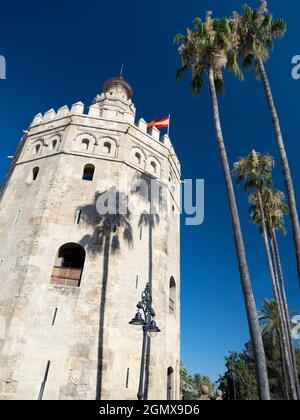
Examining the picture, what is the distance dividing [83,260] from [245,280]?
869 centimetres

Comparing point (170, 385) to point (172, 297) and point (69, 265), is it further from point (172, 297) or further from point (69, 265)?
point (69, 265)

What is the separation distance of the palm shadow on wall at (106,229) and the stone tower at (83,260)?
0.06 meters

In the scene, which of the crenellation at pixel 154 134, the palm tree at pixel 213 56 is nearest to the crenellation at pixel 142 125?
the crenellation at pixel 154 134

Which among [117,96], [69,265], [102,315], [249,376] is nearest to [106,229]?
[69,265]

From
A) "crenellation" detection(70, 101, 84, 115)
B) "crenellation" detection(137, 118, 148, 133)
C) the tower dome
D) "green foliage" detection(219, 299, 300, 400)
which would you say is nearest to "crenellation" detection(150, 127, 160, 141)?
"crenellation" detection(137, 118, 148, 133)

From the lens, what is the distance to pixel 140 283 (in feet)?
49.2

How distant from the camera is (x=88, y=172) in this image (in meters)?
18.5

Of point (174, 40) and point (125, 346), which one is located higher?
point (174, 40)

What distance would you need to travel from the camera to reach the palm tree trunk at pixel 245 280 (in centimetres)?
857

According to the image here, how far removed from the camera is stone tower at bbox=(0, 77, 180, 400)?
475 inches

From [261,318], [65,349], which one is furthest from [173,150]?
[261,318]

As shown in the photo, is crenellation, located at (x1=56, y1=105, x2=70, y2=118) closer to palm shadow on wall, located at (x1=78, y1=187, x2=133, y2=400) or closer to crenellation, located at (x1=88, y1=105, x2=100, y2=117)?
crenellation, located at (x1=88, y1=105, x2=100, y2=117)
